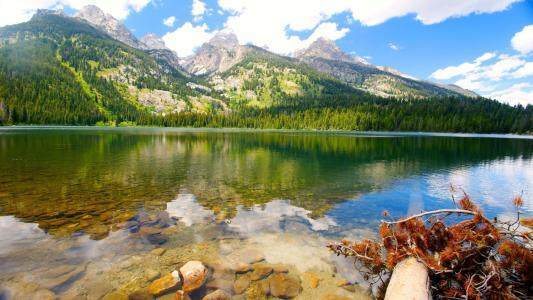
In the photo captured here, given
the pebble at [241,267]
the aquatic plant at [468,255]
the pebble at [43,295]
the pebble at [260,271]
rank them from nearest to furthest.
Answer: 1. the aquatic plant at [468,255]
2. the pebble at [43,295]
3. the pebble at [260,271]
4. the pebble at [241,267]

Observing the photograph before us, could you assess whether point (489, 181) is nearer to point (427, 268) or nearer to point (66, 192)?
point (427, 268)

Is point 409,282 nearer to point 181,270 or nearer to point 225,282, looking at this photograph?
point 225,282

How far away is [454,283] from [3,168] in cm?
4562

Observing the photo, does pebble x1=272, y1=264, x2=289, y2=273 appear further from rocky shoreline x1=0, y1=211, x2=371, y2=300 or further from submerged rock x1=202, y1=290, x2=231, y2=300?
submerged rock x1=202, y1=290, x2=231, y2=300

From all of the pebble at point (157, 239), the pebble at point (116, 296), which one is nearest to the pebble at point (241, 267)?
the pebble at point (116, 296)

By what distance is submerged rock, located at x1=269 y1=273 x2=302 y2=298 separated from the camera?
36.5 ft

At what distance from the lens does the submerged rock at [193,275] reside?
10.9m

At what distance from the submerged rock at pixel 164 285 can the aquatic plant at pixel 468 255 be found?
7.78m

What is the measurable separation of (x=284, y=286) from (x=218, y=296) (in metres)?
2.76

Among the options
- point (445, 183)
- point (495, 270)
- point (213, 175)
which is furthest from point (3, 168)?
point (445, 183)

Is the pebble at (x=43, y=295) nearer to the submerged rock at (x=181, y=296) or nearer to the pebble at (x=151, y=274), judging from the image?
the pebble at (x=151, y=274)

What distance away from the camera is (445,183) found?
34562mm

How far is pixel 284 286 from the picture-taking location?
11.6 metres

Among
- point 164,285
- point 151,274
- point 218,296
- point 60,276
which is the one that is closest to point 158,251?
point 151,274
